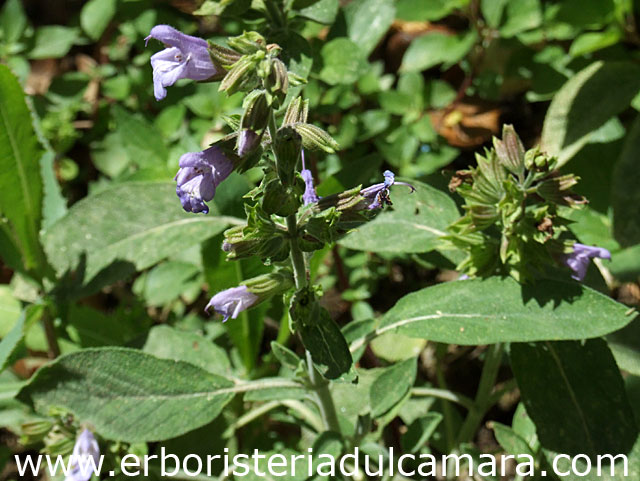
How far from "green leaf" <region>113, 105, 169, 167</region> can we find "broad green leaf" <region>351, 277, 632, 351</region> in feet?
4.79

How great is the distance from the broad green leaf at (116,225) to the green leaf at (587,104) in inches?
52.8

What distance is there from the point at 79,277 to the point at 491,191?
1.43 metres

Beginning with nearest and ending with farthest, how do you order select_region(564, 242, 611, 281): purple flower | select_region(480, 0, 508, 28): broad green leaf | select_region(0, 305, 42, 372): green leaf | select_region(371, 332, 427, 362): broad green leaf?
select_region(564, 242, 611, 281): purple flower → select_region(0, 305, 42, 372): green leaf → select_region(371, 332, 427, 362): broad green leaf → select_region(480, 0, 508, 28): broad green leaf

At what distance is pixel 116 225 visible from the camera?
2.41m

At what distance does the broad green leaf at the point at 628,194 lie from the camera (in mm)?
2381

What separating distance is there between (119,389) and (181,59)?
1.00m

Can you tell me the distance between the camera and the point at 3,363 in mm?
2043

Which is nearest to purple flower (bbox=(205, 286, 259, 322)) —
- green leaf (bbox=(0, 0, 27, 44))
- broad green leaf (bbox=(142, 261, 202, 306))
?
broad green leaf (bbox=(142, 261, 202, 306))

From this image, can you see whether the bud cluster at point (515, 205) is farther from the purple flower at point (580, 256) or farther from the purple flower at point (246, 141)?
the purple flower at point (246, 141)

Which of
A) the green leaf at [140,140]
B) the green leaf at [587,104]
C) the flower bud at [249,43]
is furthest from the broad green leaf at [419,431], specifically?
the green leaf at [140,140]

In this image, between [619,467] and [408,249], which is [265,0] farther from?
[619,467]

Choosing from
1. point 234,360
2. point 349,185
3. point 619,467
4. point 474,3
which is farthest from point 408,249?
point 474,3

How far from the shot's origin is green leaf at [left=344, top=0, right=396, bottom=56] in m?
2.69

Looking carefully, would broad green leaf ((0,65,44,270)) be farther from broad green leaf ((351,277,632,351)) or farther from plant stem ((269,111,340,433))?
broad green leaf ((351,277,632,351))
